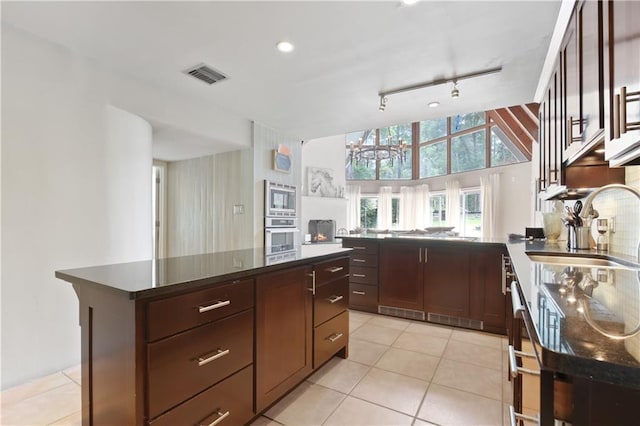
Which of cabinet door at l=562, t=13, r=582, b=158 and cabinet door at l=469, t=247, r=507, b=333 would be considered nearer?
cabinet door at l=562, t=13, r=582, b=158

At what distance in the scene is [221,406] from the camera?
1378mm

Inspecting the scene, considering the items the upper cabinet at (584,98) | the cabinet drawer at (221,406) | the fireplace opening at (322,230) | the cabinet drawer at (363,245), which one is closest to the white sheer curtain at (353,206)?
the fireplace opening at (322,230)

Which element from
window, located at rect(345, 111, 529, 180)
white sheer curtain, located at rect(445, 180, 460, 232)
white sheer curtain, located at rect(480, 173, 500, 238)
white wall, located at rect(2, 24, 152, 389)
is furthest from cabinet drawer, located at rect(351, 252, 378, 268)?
white sheer curtain, located at rect(445, 180, 460, 232)

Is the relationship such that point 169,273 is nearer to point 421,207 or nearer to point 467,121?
point 421,207

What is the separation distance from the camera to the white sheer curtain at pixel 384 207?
1098cm

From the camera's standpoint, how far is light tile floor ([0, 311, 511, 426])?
171 centimetres

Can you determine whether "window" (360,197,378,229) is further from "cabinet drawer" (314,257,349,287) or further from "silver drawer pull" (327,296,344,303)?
"silver drawer pull" (327,296,344,303)

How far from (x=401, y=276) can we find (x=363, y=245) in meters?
0.58

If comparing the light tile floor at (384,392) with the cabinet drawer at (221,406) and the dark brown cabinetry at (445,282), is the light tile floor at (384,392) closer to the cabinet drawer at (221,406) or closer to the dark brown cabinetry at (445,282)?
the cabinet drawer at (221,406)

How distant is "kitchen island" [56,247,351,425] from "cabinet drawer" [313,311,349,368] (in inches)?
9.0

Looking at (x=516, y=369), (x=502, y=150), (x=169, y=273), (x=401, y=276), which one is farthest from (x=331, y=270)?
(x=502, y=150)

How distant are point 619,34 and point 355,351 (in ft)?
8.32

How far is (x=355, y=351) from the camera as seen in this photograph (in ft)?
8.57

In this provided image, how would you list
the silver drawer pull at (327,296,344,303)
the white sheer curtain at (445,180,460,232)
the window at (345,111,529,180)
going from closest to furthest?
the silver drawer pull at (327,296,344,303), the window at (345,111,529,180), the white sheer curtain at (445,180,460,232)
